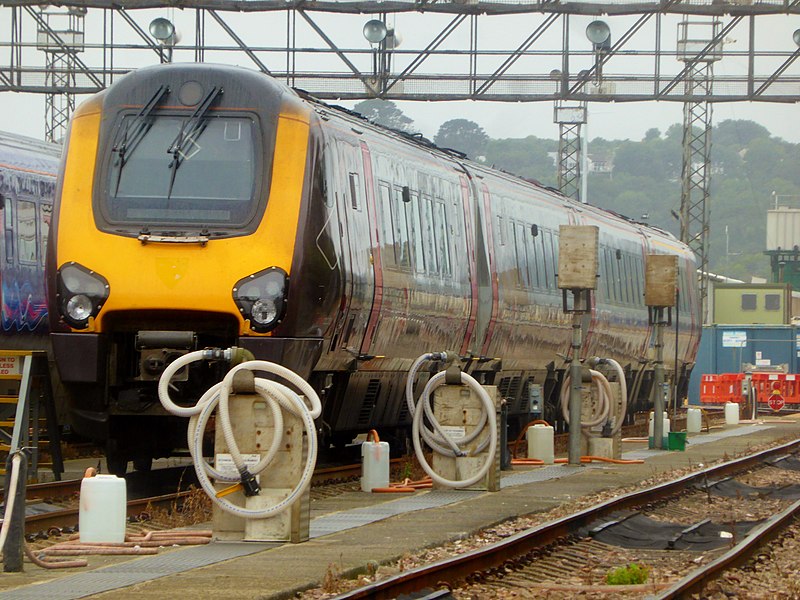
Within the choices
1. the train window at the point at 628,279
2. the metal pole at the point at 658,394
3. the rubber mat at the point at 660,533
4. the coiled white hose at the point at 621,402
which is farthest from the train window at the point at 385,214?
the train window at the point at 628,279

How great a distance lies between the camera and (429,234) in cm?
1795

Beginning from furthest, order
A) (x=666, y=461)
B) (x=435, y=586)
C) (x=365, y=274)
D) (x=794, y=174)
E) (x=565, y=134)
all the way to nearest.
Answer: (x=794, y=174) → (x=565, y=134) → (x=666, y=461) → (x=365, y=274) → (x=435, y=586)

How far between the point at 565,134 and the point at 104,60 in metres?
A: 19.5

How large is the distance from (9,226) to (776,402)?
28077mm

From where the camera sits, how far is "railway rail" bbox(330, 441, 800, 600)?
360 inches

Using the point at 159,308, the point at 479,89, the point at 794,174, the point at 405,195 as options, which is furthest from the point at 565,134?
the point at 794,174

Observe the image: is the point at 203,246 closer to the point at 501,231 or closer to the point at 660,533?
the point at 660,533

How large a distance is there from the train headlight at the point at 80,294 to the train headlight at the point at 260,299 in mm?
1131

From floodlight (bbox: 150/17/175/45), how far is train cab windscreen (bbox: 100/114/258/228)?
14.0 meters

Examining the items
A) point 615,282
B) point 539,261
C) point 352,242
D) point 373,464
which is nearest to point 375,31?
point 615,282

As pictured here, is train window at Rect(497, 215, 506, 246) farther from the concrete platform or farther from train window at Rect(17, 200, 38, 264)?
train window at Rect(17, 200, 38, 264)

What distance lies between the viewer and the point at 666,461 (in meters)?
Answer: 21.3

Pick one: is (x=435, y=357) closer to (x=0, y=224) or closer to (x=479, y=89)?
(x=0, y=224)

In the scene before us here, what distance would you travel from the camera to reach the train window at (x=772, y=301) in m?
72.8
